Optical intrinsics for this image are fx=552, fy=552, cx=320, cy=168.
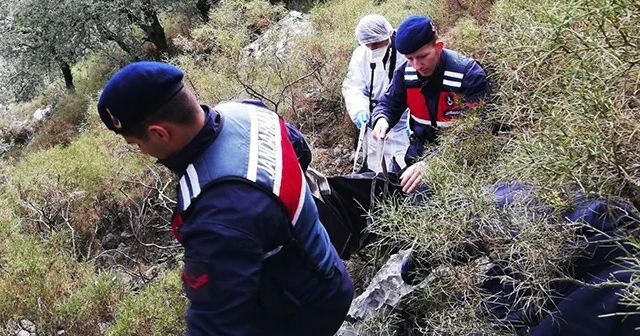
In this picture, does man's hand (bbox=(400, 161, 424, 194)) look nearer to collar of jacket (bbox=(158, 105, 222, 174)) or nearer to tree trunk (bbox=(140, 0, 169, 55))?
collar of jacket (bbox=(158, 105, 222, 174))

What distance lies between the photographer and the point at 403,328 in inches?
108

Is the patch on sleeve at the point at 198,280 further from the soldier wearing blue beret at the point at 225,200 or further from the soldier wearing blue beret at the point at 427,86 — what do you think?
the soldier wearing blue beret at the point at 427,86

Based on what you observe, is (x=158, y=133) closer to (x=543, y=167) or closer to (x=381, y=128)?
(x=543, y=167)

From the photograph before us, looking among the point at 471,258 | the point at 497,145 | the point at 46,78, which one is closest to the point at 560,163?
the point at 471,258

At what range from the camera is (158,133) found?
1.77 m

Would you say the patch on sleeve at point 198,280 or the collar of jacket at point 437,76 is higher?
the patch on sleeve at point 198,280

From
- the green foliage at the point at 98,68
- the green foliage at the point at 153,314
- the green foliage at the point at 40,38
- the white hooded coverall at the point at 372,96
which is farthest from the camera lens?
the green foliage at the point at 98,68

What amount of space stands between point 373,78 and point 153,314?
2387 millimetres

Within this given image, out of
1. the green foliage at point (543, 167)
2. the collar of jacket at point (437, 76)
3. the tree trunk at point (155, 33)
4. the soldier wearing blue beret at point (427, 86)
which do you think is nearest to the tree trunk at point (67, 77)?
the tree trunk at point (155, 33)

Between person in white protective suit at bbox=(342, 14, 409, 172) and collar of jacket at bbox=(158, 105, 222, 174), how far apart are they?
205 centimetres

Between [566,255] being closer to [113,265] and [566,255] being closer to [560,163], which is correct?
[560,163]

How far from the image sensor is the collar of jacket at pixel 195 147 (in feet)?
5.91

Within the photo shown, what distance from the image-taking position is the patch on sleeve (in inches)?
65.5

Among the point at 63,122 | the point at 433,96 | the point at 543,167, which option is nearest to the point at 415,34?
the point at 433,96
